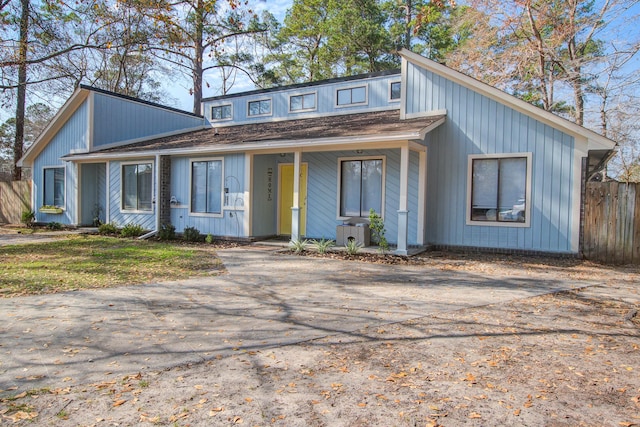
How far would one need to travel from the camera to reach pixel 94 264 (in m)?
8.02

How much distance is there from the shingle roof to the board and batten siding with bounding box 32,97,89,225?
5.63ft

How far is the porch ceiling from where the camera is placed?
9.48 m

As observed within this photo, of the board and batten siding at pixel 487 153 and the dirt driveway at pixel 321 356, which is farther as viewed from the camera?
the board and batten siding at pixel 487 153

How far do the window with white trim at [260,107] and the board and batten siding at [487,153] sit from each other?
5789 mm

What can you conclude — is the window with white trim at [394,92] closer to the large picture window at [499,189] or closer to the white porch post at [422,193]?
the white porch post at [422,193]

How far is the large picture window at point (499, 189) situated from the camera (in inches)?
379

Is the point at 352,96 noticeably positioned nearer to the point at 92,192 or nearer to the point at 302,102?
the point at 302,102

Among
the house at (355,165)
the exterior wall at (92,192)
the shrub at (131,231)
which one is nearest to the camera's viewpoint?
the house at (355,165)

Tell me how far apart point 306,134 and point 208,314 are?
711 centimetres

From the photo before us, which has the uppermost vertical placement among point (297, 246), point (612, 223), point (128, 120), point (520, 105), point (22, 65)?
point (22, 65)

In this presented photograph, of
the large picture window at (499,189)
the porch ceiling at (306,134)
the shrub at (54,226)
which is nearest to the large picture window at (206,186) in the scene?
the porch ceiling at (306,134)

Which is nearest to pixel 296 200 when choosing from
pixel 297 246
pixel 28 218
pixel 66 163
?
pixel 297 246

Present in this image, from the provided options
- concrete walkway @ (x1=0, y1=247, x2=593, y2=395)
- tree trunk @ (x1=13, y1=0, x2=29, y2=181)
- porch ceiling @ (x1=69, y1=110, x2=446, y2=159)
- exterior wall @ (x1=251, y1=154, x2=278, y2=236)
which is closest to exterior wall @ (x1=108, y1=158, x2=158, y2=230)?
porch ceiling @ (x1=69, y1=110, x2=446, y2=159)

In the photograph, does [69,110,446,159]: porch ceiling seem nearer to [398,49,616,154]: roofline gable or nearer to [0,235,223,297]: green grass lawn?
[398,49,616,154]: roofline gable
